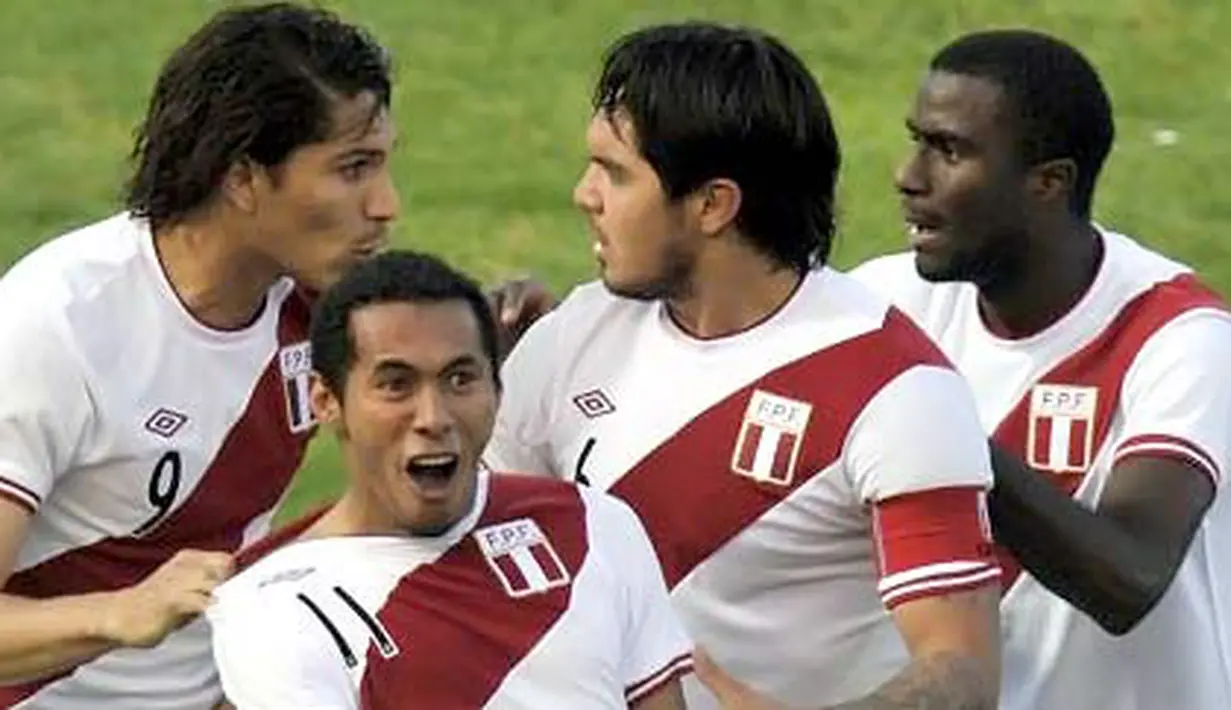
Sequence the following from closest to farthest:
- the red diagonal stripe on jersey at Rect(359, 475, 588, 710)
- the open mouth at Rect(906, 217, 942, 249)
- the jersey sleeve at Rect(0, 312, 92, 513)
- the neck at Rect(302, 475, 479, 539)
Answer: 1. the red diagonal stripe on jersey at Rect(359, 475, 588, 710)
2. the neck at Rect(302, 475, 479, 539)
3. the jersey sleeve at Rect(0, 312, 92, 513)
4. the open mouth at Rect(906, 217, 942, 249)

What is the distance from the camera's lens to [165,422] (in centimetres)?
661

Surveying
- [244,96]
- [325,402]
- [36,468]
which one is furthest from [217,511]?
[325,402]

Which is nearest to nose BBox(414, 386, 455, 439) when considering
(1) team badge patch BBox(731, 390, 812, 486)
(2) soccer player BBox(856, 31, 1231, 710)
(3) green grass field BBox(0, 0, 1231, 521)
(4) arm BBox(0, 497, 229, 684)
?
(4) arm BBox(0, 497, 229, 684)

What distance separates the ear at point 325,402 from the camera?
596 cm

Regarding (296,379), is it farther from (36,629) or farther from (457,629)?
(457,629)

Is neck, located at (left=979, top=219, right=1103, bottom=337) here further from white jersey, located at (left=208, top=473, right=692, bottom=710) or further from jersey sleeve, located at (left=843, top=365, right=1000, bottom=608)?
white jersey, located at (left=208, top=473, right=692, bottom=710)

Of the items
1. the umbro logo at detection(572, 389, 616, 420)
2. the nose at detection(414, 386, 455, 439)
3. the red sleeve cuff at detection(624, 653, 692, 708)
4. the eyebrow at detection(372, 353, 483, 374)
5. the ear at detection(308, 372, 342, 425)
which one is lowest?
the red sleeve cuff at detection(624, 653, 692, 708)

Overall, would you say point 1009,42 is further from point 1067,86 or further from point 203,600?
point 203,600

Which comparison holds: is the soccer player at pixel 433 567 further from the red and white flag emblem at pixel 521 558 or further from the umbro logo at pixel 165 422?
the umbro logo at pixel 165 422

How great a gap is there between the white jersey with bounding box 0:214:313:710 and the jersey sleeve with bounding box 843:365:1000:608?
1.11 metres

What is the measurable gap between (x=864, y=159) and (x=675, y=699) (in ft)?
26.8

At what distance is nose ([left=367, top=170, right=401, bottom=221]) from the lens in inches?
259


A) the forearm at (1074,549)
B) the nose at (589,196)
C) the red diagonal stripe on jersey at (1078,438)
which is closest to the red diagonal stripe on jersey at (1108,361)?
the red diagonal stripe on jersey at (1078,438)

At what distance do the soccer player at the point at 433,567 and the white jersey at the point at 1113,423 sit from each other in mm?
1019
